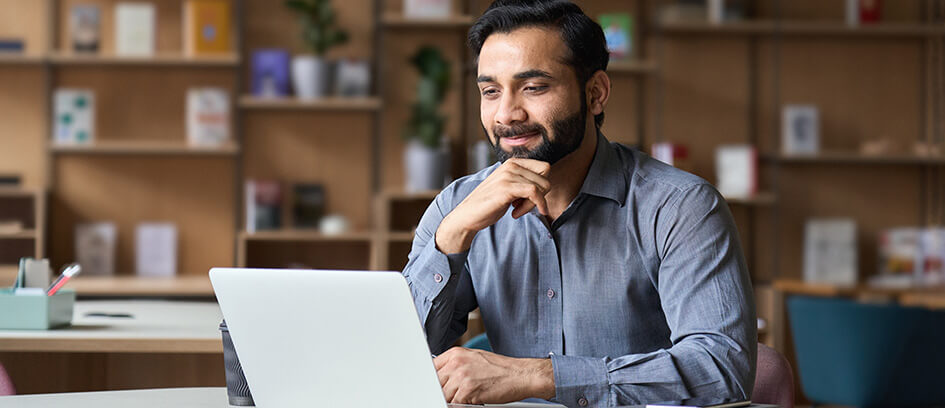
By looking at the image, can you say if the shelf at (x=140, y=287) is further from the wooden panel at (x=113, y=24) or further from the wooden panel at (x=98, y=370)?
the wooden panel at (x=98, y=370)

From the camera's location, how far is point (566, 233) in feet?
5.50

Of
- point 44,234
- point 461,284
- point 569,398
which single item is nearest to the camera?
point 569,398

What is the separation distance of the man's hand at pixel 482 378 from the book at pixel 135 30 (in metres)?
3.83

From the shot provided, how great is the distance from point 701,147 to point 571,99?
3645 mm

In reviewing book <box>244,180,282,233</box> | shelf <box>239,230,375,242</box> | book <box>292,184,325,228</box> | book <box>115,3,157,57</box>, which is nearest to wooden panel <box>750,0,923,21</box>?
shelf <box>239,230,375,242</box>

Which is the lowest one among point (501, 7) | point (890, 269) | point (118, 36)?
point (890, 269)

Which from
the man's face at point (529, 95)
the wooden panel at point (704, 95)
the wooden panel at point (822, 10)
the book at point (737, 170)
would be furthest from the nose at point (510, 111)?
the wooden panel at point (822, 10)

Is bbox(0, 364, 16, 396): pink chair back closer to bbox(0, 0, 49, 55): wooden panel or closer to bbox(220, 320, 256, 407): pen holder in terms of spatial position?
bbox(220, 320, 256, 407): pen holder

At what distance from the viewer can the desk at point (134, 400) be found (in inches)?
54.4

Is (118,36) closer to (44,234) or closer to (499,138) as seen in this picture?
(44,234)

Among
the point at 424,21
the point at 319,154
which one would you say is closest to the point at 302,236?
the point at 319,154

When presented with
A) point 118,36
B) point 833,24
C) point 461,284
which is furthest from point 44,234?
point 833,24

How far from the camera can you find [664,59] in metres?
5.13

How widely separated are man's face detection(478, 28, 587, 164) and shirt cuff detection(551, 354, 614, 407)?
40 centimetres
